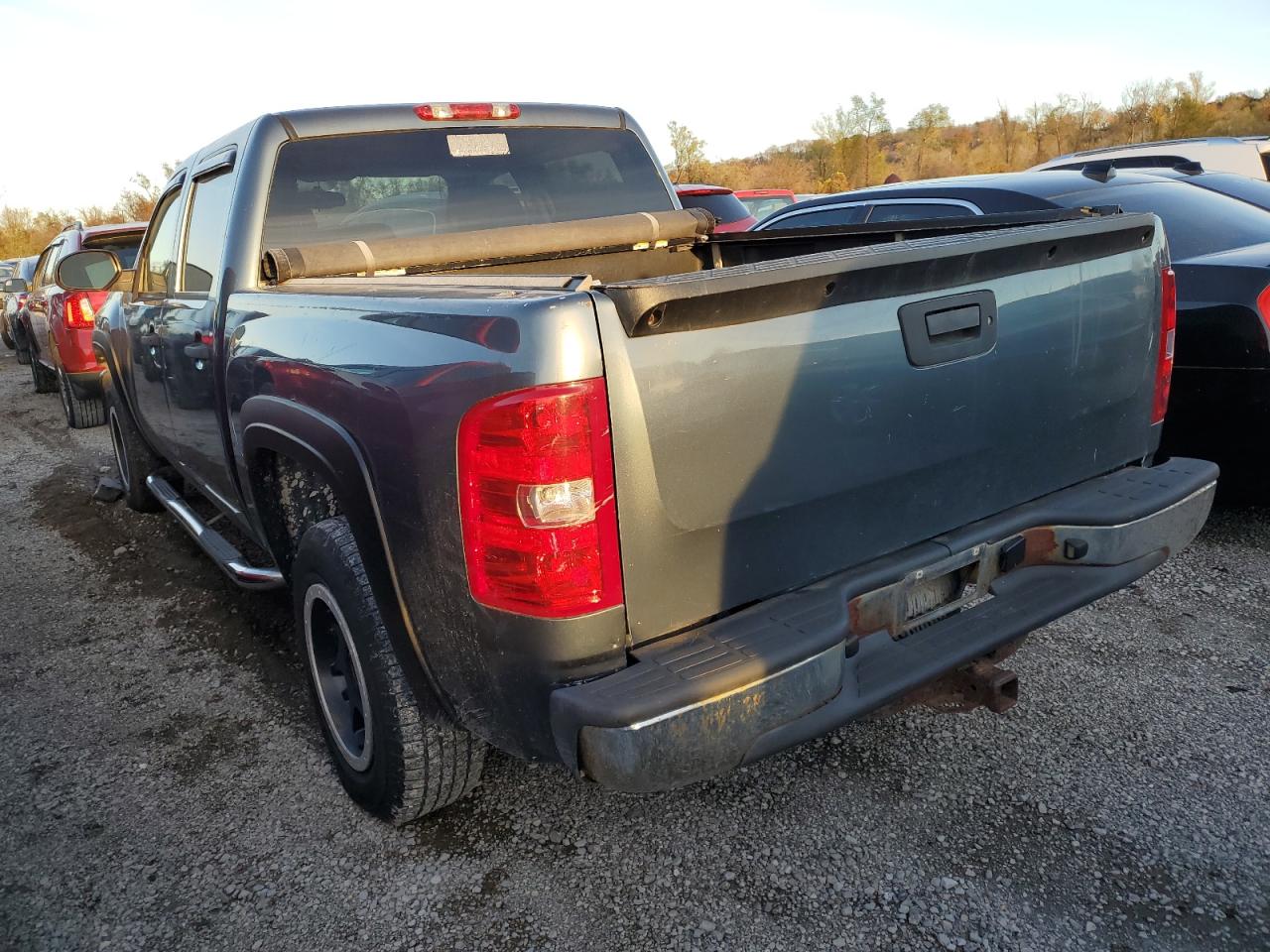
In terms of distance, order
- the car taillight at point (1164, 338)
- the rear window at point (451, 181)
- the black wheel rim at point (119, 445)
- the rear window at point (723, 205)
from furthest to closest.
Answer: the rear window at point (723, 205)
the black wheel rim at point (119, 445)
the rear window at point (451, 181)
the car taillight at point (1164, 338)

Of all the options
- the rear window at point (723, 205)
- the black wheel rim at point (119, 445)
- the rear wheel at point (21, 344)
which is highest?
the rear window at point (723, 205)

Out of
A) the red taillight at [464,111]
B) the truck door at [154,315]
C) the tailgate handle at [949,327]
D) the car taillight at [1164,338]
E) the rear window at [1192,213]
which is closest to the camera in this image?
the tailgate handle at [949,327]

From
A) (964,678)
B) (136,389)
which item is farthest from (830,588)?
(136,389)

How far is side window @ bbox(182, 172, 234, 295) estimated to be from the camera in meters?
3.34

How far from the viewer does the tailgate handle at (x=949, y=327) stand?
2150 millimetres

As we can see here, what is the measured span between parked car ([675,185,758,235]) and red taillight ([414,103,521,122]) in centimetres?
681

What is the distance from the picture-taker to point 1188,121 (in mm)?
38562

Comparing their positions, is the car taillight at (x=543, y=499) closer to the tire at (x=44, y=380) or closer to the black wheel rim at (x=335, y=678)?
the black wheel rim at (x=335, y=678)

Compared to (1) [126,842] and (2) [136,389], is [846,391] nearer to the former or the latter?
(1) [126,842]

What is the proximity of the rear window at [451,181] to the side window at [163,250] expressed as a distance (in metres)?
1.08

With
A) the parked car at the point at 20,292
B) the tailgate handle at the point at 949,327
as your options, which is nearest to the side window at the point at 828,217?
the tailgate handle at the point at 949,327

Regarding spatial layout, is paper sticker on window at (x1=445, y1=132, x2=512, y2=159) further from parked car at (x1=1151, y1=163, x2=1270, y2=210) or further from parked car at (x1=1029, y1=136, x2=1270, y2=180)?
parked car at (x1=1029, y1=136, x2=1270, y2=180)

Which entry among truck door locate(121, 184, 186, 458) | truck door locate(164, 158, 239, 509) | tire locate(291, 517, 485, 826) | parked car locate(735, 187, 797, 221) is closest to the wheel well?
tire locate(291, 517, 485, 826)

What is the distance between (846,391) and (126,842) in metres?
2.39
